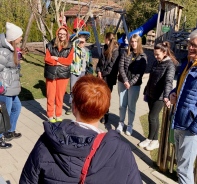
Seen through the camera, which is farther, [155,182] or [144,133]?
[144,133]

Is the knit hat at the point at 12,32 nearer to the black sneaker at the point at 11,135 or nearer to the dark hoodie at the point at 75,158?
the black sneaker at the point at 11,135

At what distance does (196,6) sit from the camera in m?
24.5

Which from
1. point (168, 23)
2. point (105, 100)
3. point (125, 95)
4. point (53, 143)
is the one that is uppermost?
point (168, 23)

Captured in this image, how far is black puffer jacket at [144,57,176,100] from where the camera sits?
3582 millimetres

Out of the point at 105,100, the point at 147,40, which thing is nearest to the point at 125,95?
the point at 105,100

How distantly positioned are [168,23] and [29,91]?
9.53 metres

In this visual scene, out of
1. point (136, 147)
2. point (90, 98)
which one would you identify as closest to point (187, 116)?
point (90, 98)

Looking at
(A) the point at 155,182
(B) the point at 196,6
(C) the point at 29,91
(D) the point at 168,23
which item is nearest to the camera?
(A) the point at 155,182

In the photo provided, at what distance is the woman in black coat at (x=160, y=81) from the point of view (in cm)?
359

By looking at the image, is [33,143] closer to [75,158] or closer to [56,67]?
[56,67]

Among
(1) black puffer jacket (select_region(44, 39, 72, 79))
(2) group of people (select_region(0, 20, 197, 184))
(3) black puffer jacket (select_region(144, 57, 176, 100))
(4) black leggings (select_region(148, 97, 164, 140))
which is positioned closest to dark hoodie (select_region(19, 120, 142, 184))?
(2) group of people (select_region(0, 20, 197, 184))

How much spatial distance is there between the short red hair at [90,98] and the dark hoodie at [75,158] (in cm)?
10

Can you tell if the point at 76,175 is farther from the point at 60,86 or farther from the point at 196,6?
the point at 196,6

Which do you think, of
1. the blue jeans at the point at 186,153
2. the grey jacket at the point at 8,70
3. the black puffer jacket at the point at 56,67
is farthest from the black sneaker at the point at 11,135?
the blue jeans at the point at 186,153
